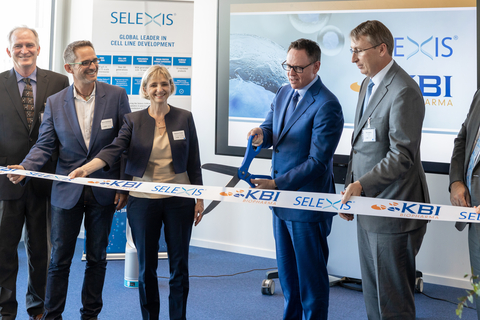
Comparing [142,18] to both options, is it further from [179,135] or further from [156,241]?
[156,241]

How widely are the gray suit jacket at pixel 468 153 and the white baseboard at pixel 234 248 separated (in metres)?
Result: 2.84

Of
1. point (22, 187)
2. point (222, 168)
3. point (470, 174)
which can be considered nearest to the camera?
point (470, 174)

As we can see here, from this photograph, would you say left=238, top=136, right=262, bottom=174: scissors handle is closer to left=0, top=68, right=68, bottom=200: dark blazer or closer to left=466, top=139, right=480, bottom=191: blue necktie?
left=466, top=139, right=480, bottom=191: blue necktie

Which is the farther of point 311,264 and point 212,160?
point 212,160

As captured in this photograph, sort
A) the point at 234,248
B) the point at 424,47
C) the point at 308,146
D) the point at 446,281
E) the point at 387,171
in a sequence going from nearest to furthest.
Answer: the point at 387,171, the point at 308,146, the point at 424,47, the point at 446,281, the point at 234,248

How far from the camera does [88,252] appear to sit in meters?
2.74

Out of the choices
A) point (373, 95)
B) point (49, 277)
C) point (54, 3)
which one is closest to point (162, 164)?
point (49, 277)

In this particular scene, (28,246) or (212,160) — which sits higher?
(212,160)

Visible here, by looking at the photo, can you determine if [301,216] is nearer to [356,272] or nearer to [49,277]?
[49,277]

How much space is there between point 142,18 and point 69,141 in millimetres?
2615

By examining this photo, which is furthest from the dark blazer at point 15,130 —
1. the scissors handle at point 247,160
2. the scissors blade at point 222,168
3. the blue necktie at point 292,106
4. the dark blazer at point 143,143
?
the blue necktie at point 292,106

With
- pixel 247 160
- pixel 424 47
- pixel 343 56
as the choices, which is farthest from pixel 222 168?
pixel 424 47

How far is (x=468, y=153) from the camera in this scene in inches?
83.8

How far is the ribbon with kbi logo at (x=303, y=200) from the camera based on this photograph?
6.61ft
